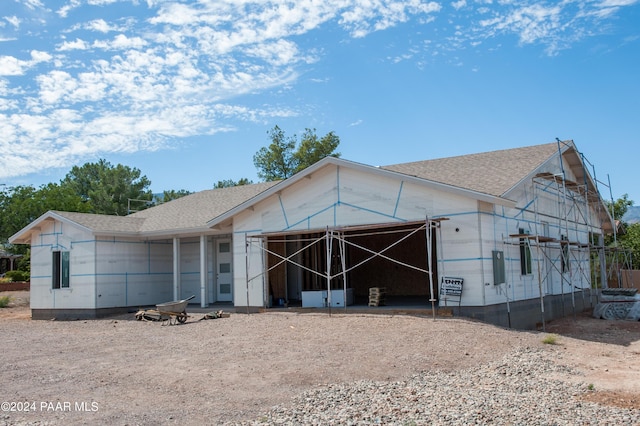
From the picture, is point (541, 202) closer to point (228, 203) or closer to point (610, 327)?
point (610, 327)

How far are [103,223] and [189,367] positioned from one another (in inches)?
467

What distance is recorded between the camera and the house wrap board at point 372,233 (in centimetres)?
1491

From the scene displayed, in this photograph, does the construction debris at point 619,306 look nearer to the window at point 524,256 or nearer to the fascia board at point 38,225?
the window at point 524,256

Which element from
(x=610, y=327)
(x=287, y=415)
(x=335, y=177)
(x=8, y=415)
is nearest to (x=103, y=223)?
(x=335, y=177)

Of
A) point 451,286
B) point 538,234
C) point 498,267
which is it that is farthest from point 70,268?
point 538,234

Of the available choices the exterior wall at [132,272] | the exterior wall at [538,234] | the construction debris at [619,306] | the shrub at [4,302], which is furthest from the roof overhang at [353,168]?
the shrub at [4,302]

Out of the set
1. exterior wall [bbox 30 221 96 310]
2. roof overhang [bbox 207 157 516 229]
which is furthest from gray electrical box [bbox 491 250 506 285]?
exterior wall [bbox 30 221 96 310]

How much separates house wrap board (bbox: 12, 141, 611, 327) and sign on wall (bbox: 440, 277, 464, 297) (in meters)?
0.16

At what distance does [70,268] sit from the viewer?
66.2ft

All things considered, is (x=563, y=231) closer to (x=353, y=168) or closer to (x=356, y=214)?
(x=356, y=214)

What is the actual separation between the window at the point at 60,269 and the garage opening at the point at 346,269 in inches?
277

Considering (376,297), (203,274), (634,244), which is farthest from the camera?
(634,244)

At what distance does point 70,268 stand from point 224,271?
17.3 ft

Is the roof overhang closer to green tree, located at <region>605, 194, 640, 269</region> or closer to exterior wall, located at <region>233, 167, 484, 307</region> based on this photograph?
exterior wall, located at <region>233, 167, 484, 307</region>
